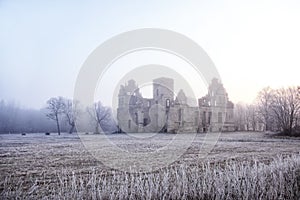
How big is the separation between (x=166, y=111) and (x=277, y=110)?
57.6ft

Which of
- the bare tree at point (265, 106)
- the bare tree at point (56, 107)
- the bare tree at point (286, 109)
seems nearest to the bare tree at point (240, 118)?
the bare tree at point (265, 106)

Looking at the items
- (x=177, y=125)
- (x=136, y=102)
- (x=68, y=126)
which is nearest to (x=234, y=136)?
(x=68, y=126)

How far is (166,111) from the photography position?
75.8 feet

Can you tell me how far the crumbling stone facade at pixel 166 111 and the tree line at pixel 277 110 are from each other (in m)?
4.34

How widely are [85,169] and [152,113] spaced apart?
18589 millimetres

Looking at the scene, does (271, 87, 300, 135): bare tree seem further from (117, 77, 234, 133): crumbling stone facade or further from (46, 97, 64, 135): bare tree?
(46, 97, 64, 135): bare tree

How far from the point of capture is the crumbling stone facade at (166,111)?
13852 mm

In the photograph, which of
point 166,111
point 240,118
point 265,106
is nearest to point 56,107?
point 240,118

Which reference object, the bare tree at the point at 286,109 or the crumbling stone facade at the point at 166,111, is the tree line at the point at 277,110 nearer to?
the bare tree at the point at 286,109

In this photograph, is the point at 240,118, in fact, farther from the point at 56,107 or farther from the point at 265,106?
the point at 56,107

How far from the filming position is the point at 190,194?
11.1ft

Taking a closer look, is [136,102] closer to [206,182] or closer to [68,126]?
[68,126]

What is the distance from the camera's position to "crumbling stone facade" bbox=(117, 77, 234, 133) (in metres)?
13.9

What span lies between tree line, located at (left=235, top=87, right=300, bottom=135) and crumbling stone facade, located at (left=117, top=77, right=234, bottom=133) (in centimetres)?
434
